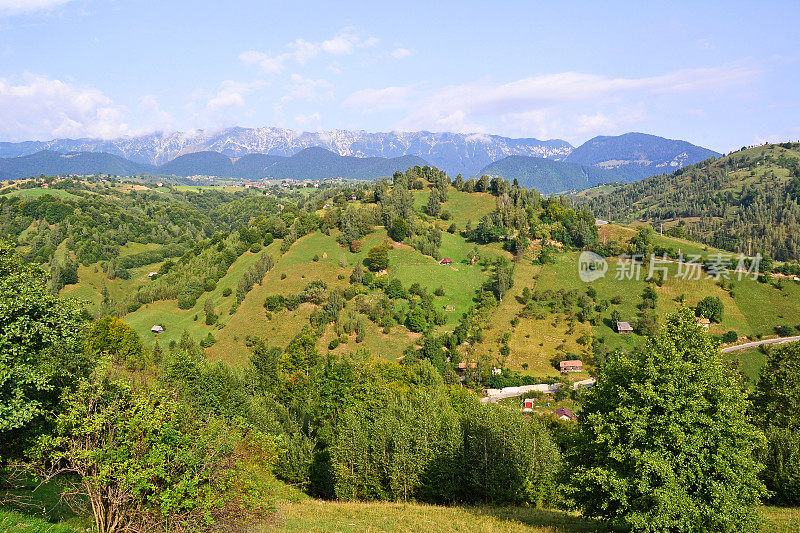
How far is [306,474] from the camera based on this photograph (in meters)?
43.7

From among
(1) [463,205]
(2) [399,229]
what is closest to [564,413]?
(2) [399,229]

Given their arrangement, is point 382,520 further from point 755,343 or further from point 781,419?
point 755,343

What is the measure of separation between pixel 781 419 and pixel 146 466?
163 ft

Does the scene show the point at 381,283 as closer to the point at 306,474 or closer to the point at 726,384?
the point at 306,474

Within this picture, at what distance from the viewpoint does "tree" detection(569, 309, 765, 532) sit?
17.5m

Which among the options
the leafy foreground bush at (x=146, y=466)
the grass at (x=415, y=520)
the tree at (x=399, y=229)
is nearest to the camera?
the leafy foreground bush at (x=146, y=466)

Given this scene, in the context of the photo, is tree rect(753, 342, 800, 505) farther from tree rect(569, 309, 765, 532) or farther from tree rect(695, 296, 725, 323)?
tree rect(695, 296, 725, 323)

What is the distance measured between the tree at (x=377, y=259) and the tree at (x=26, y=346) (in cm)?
9266

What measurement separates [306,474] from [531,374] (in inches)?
2309

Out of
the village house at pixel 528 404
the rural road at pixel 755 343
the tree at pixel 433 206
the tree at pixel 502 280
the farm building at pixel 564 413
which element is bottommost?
the village house at pixel 528 404

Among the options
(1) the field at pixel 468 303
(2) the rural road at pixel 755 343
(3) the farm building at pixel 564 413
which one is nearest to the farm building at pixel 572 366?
(1) the field at pixel 468 303

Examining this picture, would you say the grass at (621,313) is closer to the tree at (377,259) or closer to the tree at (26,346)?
the tree at (377,259)

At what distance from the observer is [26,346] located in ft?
59.1

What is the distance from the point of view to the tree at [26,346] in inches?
664
